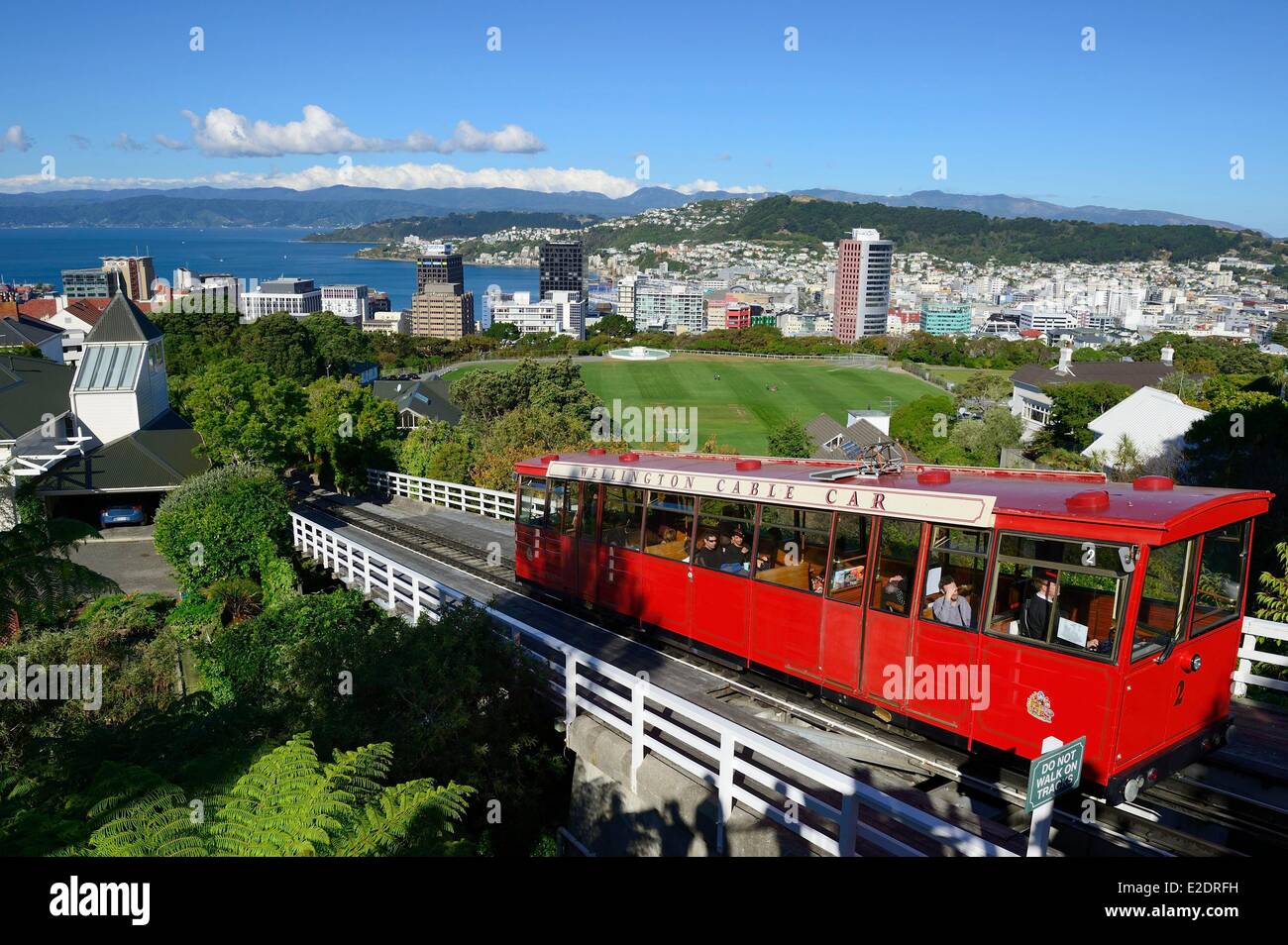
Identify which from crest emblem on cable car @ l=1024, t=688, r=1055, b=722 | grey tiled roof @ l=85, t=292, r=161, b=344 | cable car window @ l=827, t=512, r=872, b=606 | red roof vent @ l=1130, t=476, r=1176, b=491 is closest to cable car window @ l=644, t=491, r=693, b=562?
cable car window @ l=827, t=512, r=872, b=606

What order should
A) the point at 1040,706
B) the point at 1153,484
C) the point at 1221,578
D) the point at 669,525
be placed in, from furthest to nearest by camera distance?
the point at 669,525 → the point at 1153,484 → the point at 1221,578 → the point at 1040,706

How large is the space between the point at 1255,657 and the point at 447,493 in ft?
75.1

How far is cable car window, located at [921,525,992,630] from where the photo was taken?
933 cm

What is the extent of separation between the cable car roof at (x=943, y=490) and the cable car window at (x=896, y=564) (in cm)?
18

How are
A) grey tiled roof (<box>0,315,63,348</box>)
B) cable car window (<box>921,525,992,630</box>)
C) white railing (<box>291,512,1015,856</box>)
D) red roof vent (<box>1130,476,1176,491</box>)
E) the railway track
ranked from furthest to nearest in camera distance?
grey tiled roof (<box>0,315,63,348</box>)
red roof vent (<box>1130,476,1176,491</box>)
cable car window (<box>921,525,992,630</box>)
the railway track
white railing (<box>291,512,1015,856</box>)

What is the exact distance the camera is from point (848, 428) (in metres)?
65.8

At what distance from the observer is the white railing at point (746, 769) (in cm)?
698

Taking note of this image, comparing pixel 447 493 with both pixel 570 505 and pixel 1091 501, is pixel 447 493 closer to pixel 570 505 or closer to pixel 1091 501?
pixel 570 505

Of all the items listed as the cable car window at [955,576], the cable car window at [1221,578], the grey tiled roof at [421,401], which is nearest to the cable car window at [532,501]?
the cable car window at [955,576]

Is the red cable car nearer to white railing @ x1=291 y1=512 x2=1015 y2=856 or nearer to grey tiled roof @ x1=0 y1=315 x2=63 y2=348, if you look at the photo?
white railing @ x1=291 y1=512 x2=1015 y2=856

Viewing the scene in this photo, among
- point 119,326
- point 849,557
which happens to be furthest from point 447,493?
point 119,326

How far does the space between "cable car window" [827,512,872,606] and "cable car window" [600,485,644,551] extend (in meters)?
3.91

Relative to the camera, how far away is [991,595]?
909 centimetres

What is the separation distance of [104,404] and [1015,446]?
5467cm
